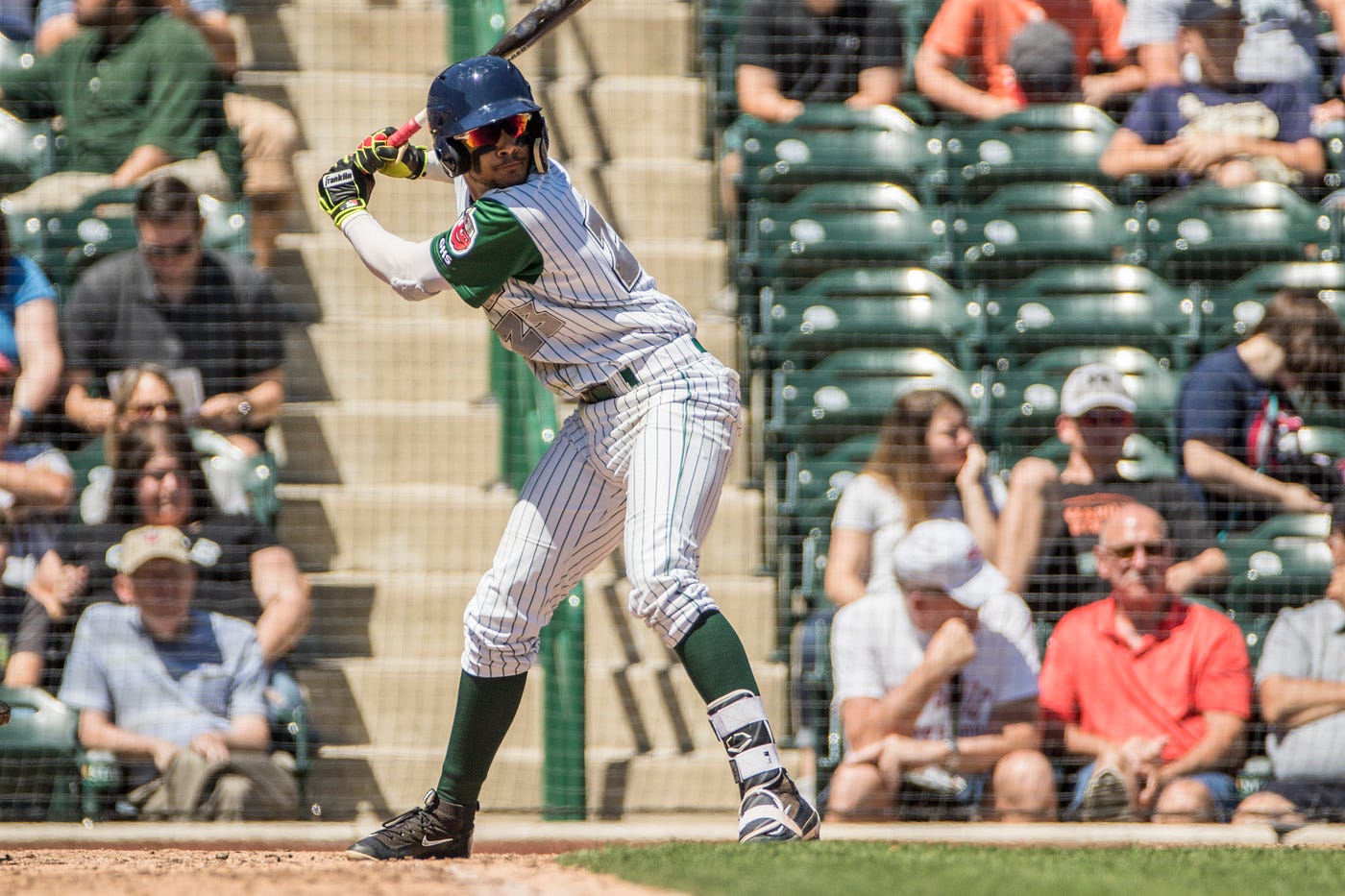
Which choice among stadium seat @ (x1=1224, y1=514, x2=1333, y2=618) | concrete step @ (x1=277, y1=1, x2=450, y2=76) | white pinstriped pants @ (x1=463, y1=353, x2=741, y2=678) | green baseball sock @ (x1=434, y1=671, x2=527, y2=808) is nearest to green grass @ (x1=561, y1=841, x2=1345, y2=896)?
green baseball sock @ (x1=434, y1=671, x2=527, y2=808)

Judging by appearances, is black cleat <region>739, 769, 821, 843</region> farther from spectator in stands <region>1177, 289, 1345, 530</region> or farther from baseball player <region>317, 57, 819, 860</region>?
spectator in stands <region>1177, 289, 1345, 530</region>

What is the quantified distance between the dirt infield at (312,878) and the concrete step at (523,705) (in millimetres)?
1507

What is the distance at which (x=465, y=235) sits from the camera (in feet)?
9.87

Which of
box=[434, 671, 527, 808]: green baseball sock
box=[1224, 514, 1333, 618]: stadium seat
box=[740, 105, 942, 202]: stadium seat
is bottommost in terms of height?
box=[434, 671, 527, 808]: green baseball sock

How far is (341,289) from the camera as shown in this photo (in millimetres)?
5719

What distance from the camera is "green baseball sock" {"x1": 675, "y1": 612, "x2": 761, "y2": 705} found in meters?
3.04

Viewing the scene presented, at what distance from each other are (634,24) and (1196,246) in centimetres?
238

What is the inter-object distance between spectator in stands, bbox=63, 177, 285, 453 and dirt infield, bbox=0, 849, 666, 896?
2004mm

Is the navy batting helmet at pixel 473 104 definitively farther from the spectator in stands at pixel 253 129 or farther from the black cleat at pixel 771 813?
the spectator in stands at pixel 253 129

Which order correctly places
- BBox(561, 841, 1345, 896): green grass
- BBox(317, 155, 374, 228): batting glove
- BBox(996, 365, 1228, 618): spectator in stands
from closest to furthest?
BBox(561, 841, 1345, 896): green grass
BBox(317, 155, 374, 228): batting glove
BBox(996, 365, 1228, 618): spectator in stands

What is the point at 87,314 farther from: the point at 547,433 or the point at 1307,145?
the point at 1307,145

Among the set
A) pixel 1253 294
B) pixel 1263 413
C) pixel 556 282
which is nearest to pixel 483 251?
pixel 556 282

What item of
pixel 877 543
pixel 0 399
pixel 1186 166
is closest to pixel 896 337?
pixel 877 543

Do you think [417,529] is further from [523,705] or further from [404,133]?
[404,133]
